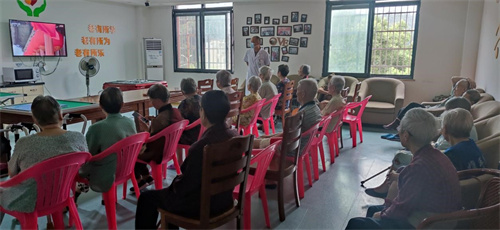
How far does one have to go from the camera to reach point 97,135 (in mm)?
2365

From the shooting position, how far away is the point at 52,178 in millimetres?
1831

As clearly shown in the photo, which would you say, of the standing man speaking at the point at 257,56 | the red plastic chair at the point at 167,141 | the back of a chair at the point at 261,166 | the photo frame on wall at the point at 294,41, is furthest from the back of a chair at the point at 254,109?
the photo frame on wall at the point at 294,41

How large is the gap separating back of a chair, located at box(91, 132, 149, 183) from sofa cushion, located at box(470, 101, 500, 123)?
3.31 meters

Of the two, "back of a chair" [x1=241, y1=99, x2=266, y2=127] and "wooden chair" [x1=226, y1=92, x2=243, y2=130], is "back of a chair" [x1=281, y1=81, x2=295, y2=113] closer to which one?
"back of a chair" [x1=241, y1=99, x2=266, y2=127]

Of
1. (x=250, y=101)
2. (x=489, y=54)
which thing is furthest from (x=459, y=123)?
(x=489, y=54)

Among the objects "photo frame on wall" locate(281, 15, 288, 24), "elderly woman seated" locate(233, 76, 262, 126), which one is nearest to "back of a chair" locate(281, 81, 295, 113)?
"elderly woman seated" locate(233, 76, 262, 126)

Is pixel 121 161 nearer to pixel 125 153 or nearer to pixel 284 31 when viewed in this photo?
pixel 125 153

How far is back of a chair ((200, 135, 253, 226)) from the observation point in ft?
5.56

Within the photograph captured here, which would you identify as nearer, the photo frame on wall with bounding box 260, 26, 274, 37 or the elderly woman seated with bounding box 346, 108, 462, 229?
the elderly woman seated with bounding box 346, 108, 462, 229

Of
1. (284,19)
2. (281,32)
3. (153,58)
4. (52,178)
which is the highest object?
(284,19)

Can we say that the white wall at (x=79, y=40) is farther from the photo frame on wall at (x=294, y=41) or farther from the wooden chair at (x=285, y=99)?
the wooden chair at (x=285, y=99)

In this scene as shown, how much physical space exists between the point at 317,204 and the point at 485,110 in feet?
7.32

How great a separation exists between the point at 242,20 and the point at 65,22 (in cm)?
381

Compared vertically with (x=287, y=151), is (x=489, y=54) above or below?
above
